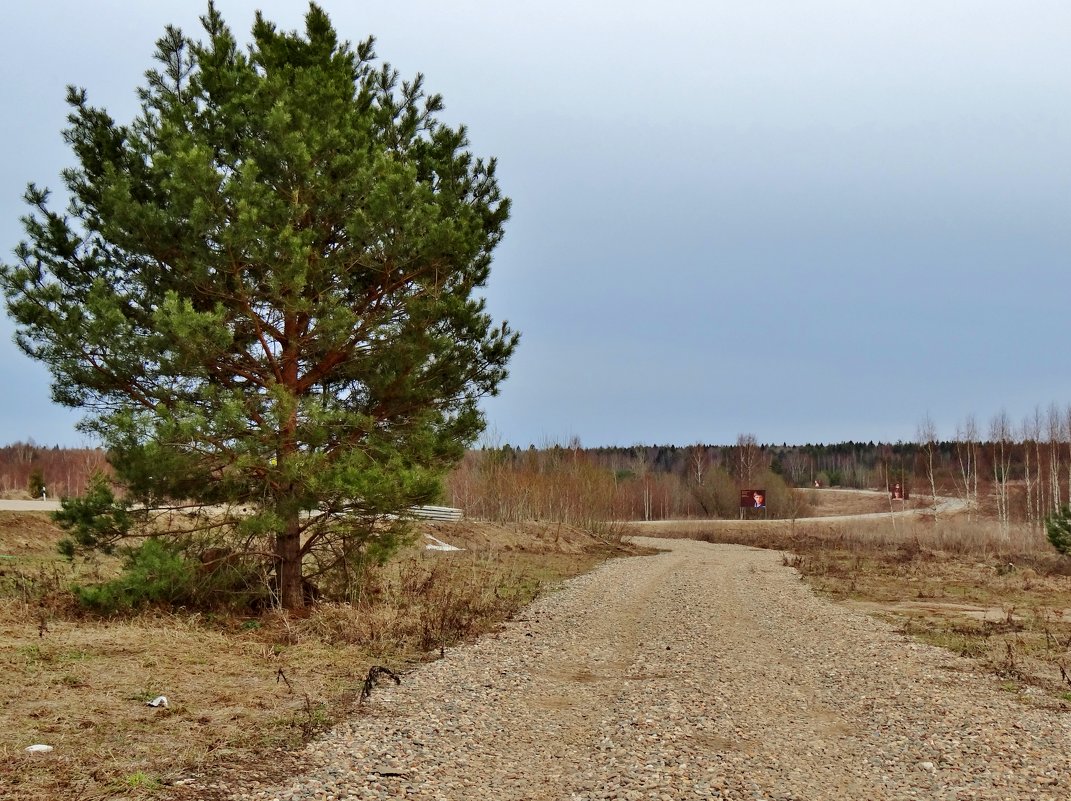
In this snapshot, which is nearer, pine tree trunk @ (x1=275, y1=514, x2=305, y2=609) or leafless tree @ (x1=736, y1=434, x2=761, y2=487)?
pine tree trunk @ (x1=275, y1=514, x2=305, y2=609)

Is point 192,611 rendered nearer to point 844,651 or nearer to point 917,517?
point 844,651

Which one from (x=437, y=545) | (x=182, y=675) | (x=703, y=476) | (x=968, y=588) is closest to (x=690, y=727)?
(x=182, y=675)

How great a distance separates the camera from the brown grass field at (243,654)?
21.8ft

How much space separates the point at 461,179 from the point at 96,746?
11.4 meters

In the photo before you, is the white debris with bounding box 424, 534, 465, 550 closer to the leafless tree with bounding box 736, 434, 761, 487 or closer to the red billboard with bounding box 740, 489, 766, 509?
the red billboard with bounding box 740, 489, 766, 509

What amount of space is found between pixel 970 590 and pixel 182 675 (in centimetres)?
1938

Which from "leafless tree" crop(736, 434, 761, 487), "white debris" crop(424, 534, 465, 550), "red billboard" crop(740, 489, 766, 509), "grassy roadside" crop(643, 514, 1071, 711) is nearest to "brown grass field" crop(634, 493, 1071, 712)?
"grassy roadside" crop(643, 514, 1071, 711)

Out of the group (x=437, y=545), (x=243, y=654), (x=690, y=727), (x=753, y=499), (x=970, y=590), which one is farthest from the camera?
(x=753, y=499)

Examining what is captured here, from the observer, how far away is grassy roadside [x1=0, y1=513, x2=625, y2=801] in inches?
253

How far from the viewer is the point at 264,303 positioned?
13.7 m

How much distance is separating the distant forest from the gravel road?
4.66 m

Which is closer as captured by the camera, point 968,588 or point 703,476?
point 968,588

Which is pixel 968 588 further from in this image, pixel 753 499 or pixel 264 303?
pixel 753 499

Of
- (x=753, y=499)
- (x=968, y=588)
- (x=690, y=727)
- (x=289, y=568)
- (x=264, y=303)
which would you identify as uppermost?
(x=264, y=303)
